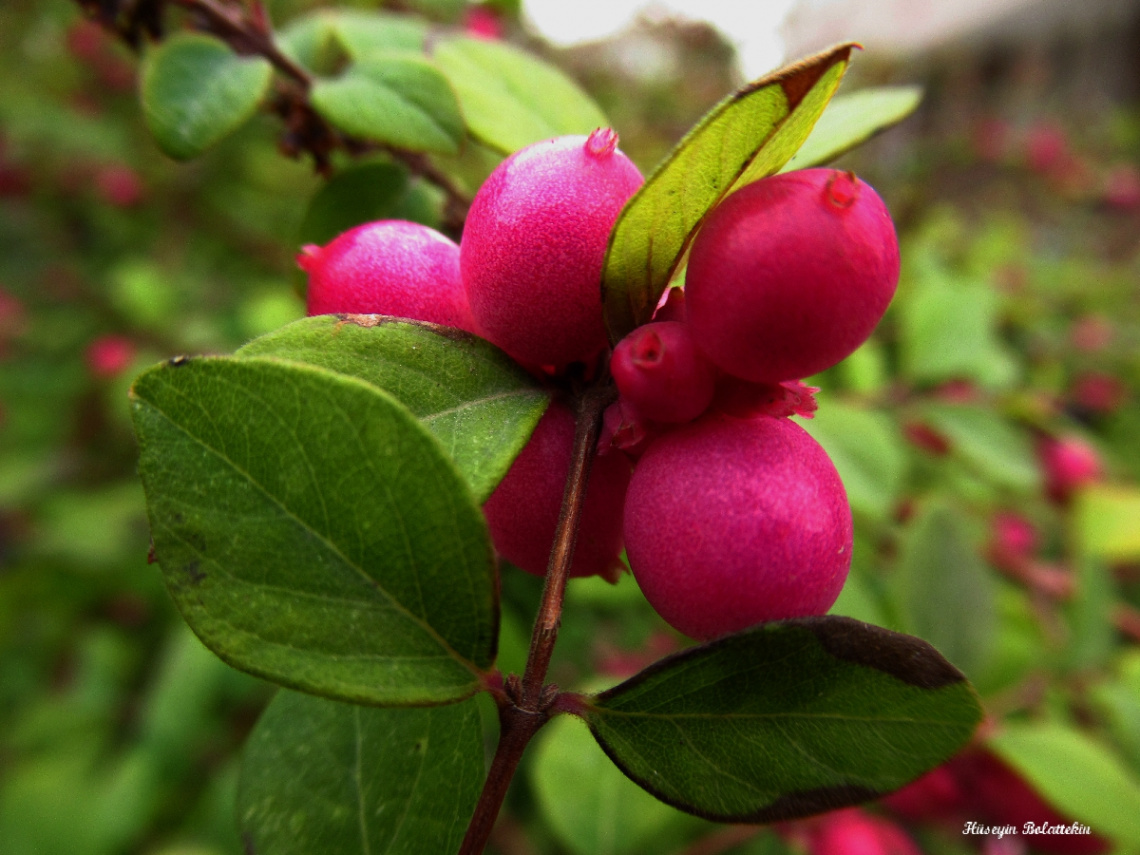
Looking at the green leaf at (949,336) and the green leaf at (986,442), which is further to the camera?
the green leaf at (949,336)

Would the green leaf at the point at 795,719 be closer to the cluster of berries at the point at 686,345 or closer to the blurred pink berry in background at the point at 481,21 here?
the cluster of berries at the point at 686,345

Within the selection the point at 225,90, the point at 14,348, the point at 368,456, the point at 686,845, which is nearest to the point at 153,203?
the point at 14,348

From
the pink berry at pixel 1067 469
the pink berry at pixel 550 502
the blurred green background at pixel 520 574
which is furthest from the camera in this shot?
the pink berry at pixel 1067 469

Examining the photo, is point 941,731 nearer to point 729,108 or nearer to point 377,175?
point 729,108

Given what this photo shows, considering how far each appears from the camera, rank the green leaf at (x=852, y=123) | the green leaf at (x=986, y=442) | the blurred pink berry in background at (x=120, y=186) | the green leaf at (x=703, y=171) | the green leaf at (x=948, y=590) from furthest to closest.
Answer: the blurred pink berry in background at (x=120, y=186) < the green leaf at (x=986, y=442) < the green leaf at (x=948, y=590) < the green leaf at (x=852, y=123) < the green leaf at (x=703, y=171)

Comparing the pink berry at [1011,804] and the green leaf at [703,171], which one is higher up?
the green leaf at [703,171]

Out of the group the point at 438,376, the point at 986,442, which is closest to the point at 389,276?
the point at 438,376

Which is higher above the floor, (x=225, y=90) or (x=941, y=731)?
(x=225, y=90)

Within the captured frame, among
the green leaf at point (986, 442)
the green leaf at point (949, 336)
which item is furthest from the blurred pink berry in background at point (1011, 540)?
the green leaf at point (949, 336)
